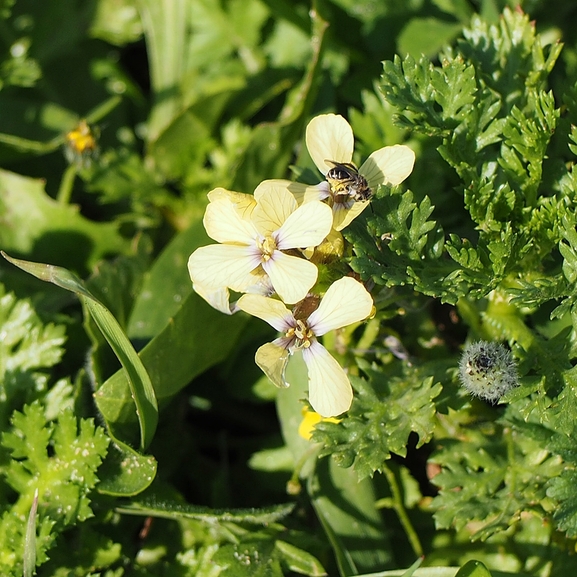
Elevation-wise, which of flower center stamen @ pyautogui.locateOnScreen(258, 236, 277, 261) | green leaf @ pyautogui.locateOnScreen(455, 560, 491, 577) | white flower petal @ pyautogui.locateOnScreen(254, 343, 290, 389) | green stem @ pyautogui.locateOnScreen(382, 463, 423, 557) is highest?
flower center stamen @ pyautogui.locateOnScreen(258, 236, 277, 261)

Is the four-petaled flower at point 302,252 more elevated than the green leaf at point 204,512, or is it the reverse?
the four-petaled flower at point 302,252

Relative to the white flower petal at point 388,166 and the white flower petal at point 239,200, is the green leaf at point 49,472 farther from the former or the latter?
the white flower petal at point 388,166

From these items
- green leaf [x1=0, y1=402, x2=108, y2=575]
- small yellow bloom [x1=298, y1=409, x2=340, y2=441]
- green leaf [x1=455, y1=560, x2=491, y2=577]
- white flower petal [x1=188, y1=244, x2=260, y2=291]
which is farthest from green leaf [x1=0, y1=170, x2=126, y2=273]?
green leaf [x1=455, y1=560, x2=491, y2=577]

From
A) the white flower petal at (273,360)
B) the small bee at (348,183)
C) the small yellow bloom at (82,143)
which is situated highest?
the small bee at (348,183)

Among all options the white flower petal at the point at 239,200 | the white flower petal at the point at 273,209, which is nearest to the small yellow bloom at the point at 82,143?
the white flower petal at the point at 239,200

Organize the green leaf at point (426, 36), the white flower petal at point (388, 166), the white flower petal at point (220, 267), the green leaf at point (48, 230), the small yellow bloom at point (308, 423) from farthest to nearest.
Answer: the green leaf at point (48, 230) < the green leaf at point (426, 36) < the small yellow bloom at point (308, 423) < the white flower petal at point (388, 166) < the white flower petal at point (220, 267)

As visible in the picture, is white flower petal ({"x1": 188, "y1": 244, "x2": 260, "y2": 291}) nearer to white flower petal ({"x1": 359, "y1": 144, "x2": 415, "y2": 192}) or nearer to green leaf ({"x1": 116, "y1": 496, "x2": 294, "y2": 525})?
white flower petal ({"x1": 359, "y1": 144, "x2": 415, "y2": 192})

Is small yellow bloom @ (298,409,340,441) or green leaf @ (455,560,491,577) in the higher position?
small yellow bloom @ (298,409,340,441)
